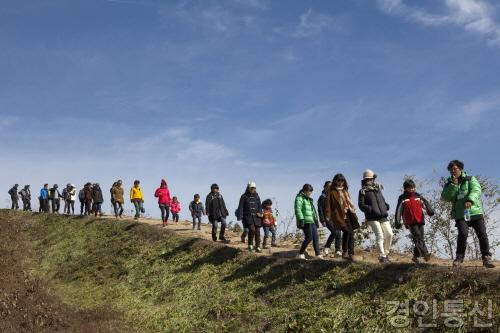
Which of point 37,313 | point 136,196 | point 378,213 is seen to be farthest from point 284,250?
point 136,196

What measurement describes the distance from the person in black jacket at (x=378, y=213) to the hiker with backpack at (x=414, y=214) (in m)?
0.46

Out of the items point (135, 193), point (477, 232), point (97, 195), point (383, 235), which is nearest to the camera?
point (477, 232)

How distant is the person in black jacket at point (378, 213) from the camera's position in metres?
12.7

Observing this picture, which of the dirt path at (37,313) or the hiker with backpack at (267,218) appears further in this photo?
the hiker with backpack at (267,218)

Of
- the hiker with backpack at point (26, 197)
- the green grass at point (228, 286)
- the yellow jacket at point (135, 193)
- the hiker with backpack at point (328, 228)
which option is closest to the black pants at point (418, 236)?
the green grass at point (228, 286)

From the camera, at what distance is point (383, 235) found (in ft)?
42.3

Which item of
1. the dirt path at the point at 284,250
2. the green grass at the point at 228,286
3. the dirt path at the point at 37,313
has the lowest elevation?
the dirt path at the point at 37,313

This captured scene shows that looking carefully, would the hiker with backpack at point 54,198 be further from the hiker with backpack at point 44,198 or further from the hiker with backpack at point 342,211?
the hiker with backpack at point 342,211

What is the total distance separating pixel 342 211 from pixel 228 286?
13.7 feet

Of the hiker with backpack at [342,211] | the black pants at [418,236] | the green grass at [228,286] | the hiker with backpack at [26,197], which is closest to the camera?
the green grass at [228,286]

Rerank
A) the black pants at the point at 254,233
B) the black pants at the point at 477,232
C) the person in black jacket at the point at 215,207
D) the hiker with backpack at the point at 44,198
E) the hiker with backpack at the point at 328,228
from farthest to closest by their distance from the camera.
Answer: the hiker with backpack at the point at 44,198
the person in black jacket at the point at 215,207
the black pants at the point at 254,233
the hiker with backpack at the point at 328,228
the black pants at the point at 477,232

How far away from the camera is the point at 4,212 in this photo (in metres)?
35.0

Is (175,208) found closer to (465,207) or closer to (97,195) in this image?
(97,195)

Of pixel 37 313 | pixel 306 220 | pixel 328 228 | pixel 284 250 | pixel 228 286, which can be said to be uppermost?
pixel 306 220
